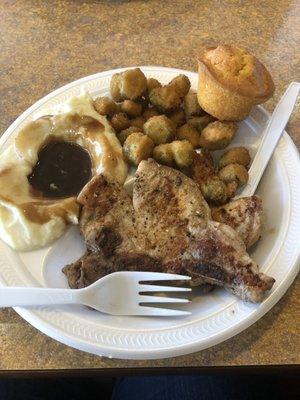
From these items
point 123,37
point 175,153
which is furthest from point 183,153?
point 123,37

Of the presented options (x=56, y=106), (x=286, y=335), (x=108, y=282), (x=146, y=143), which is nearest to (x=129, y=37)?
(x=56, y=106)

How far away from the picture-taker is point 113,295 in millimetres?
1127

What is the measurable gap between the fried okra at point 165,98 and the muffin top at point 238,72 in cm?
13

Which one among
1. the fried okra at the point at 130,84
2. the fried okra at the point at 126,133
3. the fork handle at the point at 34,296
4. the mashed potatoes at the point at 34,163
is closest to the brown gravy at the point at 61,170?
the mashed potatoes at the point at 34,163

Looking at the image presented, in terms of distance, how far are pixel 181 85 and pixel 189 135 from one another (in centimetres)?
17

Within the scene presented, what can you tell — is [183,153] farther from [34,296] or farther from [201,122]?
[34,296]

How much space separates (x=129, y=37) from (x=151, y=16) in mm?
167

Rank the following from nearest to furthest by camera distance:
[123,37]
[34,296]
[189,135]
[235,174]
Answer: [34,296], [235,174], [189,135], [123,37]

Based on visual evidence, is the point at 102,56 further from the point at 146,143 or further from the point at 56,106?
the point at 146,143

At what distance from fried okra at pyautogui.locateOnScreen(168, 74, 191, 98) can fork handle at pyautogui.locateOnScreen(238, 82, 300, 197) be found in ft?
0.94

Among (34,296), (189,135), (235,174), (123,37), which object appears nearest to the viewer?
(34,296)

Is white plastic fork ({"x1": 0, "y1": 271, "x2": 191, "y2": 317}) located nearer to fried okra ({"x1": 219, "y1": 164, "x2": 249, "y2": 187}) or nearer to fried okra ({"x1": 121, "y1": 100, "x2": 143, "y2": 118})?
fried okra ({"x1": 219, "y1": 164, "x2": 249, "y2": 187})

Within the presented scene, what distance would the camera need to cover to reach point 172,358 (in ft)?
3.61

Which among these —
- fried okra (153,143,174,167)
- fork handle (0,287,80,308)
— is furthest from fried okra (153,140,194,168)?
fork handle (0,287,80,308)
